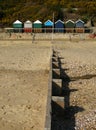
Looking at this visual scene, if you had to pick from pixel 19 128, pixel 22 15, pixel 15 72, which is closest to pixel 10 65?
pixel 15 72

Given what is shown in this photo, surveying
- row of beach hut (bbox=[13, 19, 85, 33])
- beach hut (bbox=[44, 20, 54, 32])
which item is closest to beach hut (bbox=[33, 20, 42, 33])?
row of beach hut (bbox=[13, 19, 85, 33])

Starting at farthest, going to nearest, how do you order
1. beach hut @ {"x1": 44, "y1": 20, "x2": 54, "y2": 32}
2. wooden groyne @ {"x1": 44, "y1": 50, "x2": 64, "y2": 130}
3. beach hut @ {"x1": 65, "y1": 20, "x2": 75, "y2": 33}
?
beach hut @ {"x1": 65, "y1": 20, "x2": 75, "y2": 33}, beach hut @ {"x1": 44, "y1": 20, "x2": 54, "y2": 32}, wooden groyne @ {"x1": 44, "y1": 50, "x2": 64, "y2": 130}

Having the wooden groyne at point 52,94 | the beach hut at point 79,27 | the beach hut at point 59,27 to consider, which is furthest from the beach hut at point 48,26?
the wooden groyne at point 52,94

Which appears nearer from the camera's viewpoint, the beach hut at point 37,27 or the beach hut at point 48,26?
the beach hut at point 48,26

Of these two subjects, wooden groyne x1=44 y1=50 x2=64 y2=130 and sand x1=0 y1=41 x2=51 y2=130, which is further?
sand x1=0 y1=41 x2=51 y2=130

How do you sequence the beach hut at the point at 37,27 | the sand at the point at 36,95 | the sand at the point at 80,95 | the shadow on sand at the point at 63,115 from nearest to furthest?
1. the shadow on sand at the point at 63,115
2. the sand at the point at 80,95
3. the sand at the point at 36,95
4. the beach hut at the point at 37,27

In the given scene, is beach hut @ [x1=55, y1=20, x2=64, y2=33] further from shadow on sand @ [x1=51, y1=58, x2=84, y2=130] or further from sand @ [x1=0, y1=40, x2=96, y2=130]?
shadow on sand @ [x1=51, y1=58, x2=84, y2=130]

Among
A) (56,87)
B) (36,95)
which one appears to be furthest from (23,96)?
(56,87)

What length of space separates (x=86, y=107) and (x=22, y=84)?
3.65 m

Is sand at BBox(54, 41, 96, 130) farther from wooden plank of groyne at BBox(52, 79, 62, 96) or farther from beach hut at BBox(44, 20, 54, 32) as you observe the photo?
beach hut at BBox(44, 20, 54, 32)

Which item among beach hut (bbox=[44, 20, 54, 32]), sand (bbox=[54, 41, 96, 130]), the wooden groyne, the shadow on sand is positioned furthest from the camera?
beach hut (bbox=[44, 20, 54, 32])

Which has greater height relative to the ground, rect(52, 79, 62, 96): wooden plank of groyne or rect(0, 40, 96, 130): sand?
rect(52, 79, 62, 96): wooden plank of groyne

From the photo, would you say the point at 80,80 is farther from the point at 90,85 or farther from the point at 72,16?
the point at 72,16

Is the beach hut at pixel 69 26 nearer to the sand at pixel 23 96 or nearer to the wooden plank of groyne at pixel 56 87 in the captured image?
the sand at pixel 23 96
